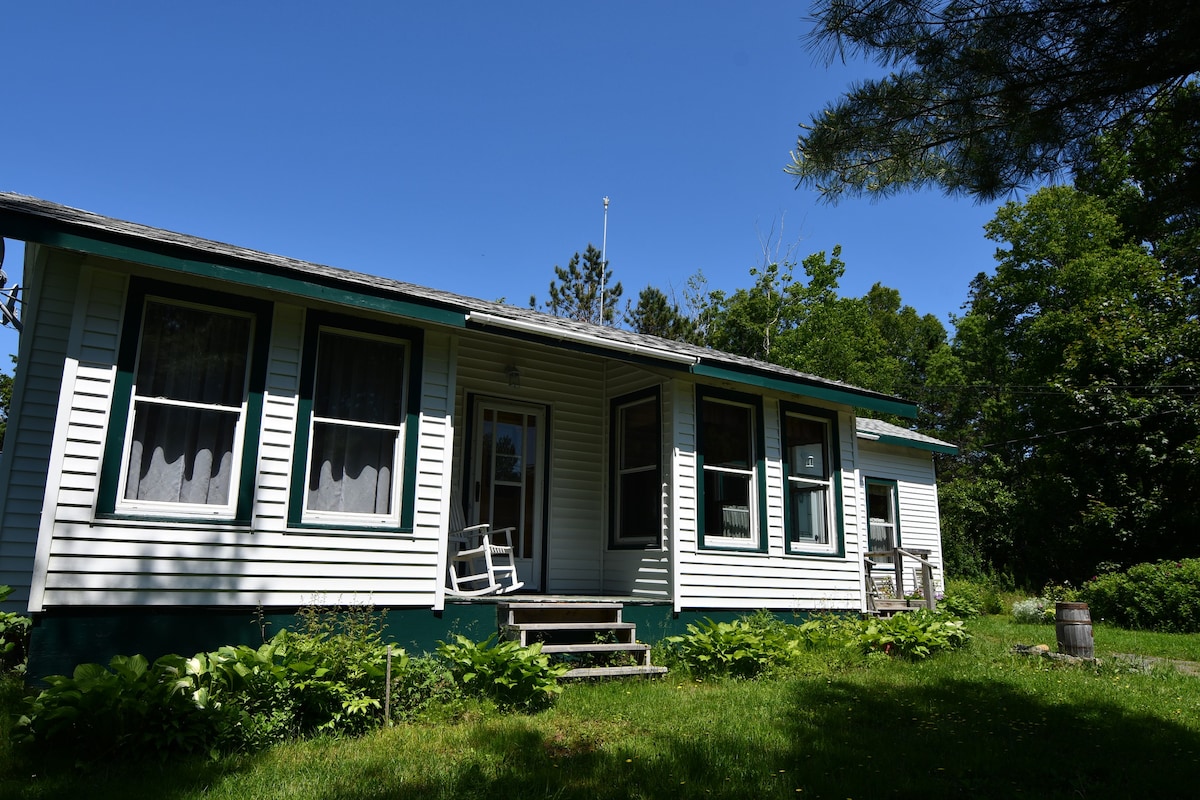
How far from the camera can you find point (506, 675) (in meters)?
5.88

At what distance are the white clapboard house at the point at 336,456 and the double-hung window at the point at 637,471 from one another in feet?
0.09

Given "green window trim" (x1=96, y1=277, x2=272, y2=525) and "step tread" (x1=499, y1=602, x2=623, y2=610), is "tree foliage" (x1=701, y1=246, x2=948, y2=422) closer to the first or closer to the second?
"step tread" (x1=499, y1=602, x2=623, y2=610)

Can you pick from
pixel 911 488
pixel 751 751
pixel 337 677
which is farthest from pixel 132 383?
pixel 911 488

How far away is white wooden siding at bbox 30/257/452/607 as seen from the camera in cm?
550

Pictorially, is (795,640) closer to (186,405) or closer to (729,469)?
(729,469)

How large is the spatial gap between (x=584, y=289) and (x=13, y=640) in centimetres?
2450

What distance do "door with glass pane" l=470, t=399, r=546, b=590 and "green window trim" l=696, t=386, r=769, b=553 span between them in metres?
1.87

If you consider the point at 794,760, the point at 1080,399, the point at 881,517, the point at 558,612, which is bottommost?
the point at 794,760

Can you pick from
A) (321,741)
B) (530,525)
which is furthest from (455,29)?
(321,741)

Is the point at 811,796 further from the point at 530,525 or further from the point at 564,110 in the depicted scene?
the point at 564,110

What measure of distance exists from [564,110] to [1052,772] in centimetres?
A: 1562

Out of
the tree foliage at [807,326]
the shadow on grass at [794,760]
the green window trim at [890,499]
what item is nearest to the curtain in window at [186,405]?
the shadow on grass at [794,760]

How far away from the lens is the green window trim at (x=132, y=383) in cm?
570

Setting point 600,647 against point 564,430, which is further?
point 564,430
